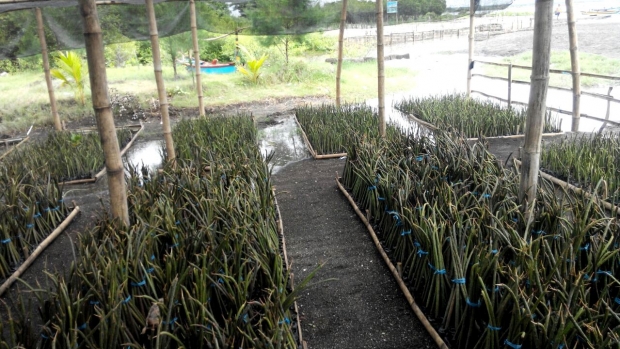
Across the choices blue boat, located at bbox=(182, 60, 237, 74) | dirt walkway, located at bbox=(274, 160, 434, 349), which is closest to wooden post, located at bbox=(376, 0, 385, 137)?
dirt walkway, located at bbox=(274, 160, 434, 349)

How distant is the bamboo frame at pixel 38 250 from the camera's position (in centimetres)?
311

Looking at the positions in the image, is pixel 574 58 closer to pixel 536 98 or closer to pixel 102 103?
pixel 536 98

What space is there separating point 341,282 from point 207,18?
20.4 feet

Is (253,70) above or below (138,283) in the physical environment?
above

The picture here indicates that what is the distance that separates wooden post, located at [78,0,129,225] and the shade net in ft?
17.3

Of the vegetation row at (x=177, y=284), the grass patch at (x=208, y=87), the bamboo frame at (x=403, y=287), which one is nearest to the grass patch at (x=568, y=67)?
the grass patch at (x=208, y=87)

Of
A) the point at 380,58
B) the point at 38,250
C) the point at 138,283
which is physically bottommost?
the point at 38,250

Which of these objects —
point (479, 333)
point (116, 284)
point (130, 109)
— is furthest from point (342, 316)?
point (130, 109)

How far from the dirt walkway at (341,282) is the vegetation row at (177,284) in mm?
290

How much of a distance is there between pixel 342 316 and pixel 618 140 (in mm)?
3593

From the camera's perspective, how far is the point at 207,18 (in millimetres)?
7961

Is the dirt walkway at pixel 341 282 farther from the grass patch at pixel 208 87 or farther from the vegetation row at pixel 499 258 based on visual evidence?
the grass patch at pixel 208 87

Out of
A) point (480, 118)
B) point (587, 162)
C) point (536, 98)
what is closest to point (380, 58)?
point (480, 118)

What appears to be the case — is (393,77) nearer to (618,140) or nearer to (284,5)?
(284,5)
